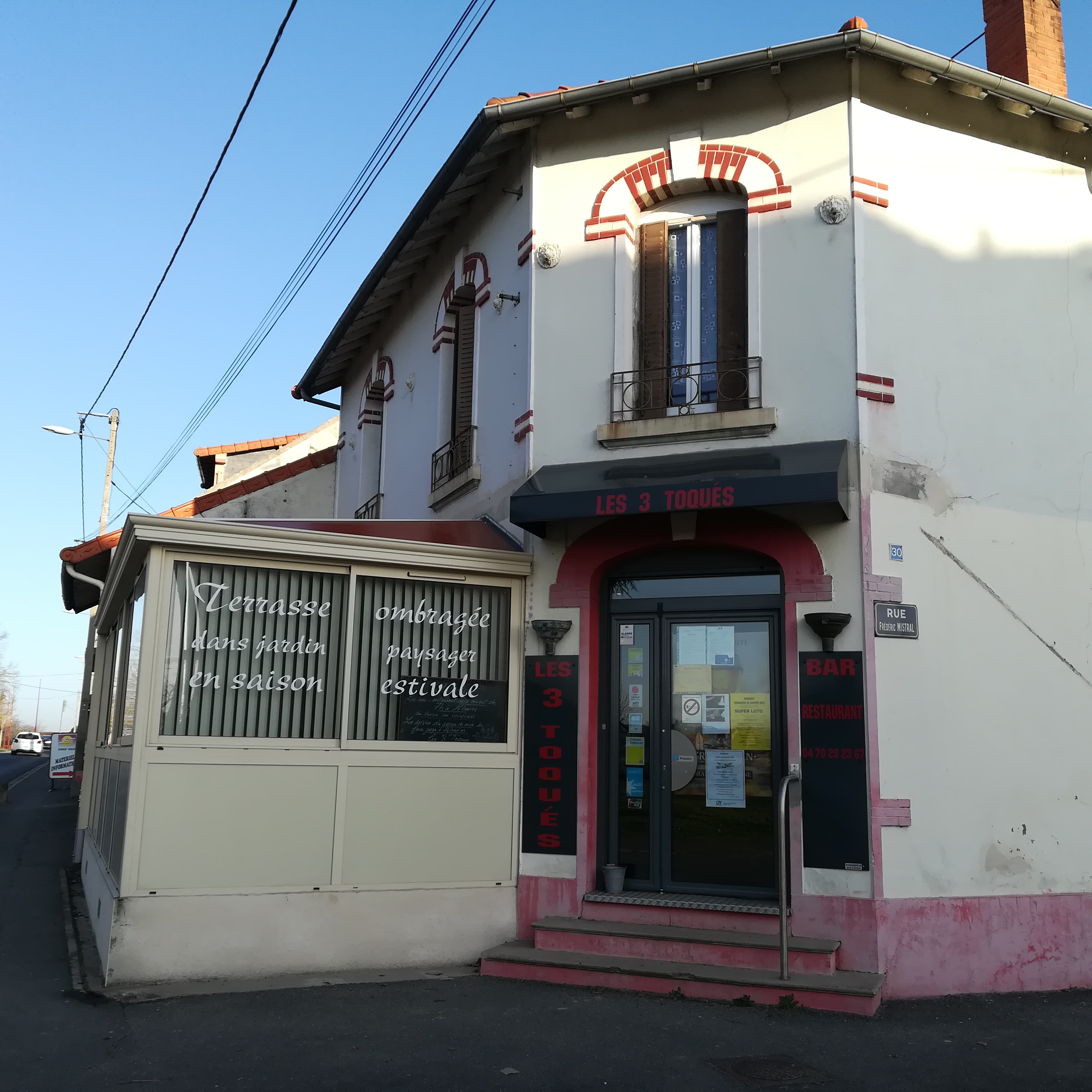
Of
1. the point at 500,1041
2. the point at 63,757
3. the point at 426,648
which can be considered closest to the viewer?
the point at 500,1041

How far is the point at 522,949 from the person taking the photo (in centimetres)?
786

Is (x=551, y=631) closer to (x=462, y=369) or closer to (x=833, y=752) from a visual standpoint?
(x=833, y=752)

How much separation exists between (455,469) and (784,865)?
5501 millimetres

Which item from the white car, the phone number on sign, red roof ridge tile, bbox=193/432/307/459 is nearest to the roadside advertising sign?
red roof ridge tile, bbox=193/432/307/459

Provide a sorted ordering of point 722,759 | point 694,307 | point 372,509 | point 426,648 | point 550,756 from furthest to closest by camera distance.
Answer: point 372,509
point 694,307
point 426,648
point 550,756
point 722,759

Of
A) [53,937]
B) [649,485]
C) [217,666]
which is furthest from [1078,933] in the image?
[53,937]

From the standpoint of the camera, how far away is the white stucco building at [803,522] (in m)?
7.57

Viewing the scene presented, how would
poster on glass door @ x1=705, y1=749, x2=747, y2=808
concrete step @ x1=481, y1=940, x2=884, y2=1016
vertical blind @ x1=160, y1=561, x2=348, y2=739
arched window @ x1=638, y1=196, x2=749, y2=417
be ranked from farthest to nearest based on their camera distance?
arched window @ x1=638, y1=196, x2=749, y2=417
poster on glass door @ x1=705, y1=749, x2=747, y2=808
vertical blind @ x1=160, y1=561, x2=348, y2=739
concrete step @ x1=481, y1=940, x2=884, y2=1016

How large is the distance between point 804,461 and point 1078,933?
159 inches

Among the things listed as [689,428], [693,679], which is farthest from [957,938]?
[689,428]

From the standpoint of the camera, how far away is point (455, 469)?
11000 millimetres

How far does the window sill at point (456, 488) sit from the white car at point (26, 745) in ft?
238

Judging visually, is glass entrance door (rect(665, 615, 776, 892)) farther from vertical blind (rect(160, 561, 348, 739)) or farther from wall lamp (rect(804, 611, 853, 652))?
vertical blind (rect(160, 561, 348, 739))

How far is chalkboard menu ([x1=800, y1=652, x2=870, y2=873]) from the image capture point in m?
7.48
